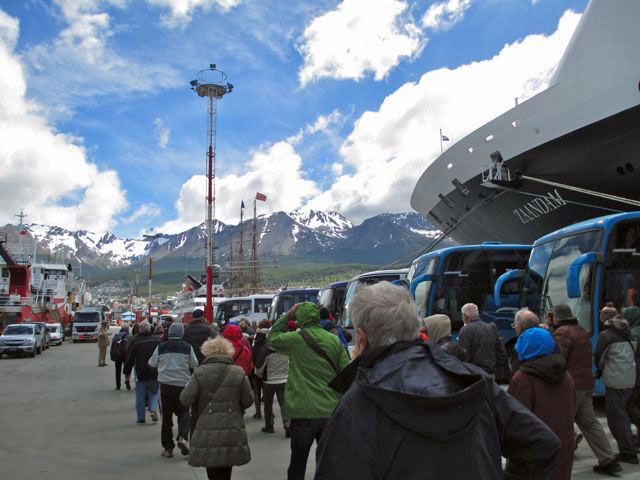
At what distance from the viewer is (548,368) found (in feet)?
12.9

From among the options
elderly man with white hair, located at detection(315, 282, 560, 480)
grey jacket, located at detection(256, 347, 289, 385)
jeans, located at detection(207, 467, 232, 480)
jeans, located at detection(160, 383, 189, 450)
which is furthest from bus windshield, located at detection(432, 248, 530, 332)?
elderly man with white hair, located at detection(315, 282, 560, 480)

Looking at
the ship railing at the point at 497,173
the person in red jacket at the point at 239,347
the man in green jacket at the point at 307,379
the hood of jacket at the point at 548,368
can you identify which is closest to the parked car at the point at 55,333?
the ship railing at the point at 497,173

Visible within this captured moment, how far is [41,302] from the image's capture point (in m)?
43.8

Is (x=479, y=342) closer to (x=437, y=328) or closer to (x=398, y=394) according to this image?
(x=437, y=328)

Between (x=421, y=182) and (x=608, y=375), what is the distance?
22439 millimetres

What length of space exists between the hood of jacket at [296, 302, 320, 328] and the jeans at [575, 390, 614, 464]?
300cm

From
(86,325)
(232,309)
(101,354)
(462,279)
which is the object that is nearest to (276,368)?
(462,279)

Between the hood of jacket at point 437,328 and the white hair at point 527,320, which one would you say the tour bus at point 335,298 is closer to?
the hood of jacket at point 437,328

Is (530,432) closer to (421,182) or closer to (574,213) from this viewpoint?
(574,213)

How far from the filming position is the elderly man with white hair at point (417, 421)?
1.80m

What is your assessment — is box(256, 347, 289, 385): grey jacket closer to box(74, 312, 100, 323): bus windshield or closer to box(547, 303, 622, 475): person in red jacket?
box(547, 303, 622, 475): person in red jacket

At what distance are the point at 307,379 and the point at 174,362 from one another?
3.05 m

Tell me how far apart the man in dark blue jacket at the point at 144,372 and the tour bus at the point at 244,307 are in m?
24.2

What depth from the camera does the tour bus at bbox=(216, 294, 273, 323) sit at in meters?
34.8
